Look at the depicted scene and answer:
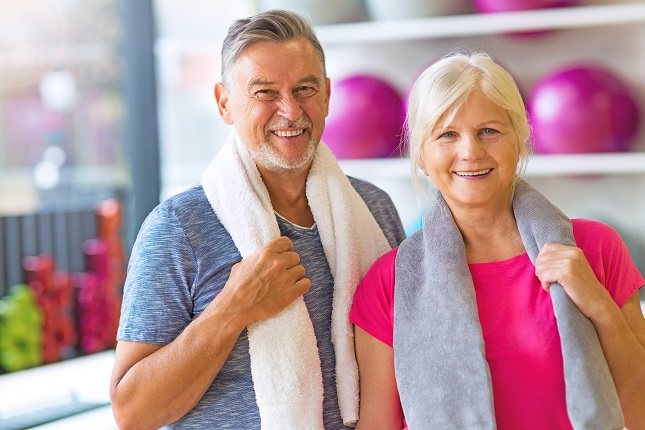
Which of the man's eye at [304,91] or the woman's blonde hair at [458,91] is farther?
the man's eye at [304,91]

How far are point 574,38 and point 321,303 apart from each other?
6.09 ft

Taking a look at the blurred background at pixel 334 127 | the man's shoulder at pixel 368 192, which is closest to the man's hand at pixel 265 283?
the man's shoulder at pixel 368 192

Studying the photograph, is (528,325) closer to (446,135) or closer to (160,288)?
(446,135)

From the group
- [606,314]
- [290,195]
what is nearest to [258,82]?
[290,195]

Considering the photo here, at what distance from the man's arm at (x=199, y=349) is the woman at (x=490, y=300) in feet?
0.55

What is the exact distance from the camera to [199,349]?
1538 millimetres

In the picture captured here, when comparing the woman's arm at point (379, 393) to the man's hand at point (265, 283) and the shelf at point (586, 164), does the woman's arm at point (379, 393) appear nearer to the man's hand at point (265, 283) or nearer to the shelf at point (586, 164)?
the man's hand at point (265, 283)

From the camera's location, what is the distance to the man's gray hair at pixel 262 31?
1649 millimetres

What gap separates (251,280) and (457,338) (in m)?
0.35

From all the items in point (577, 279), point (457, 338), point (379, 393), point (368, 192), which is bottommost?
point (379, 393)

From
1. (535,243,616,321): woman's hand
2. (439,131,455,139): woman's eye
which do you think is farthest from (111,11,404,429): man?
(535,243,616,321): woman's hand

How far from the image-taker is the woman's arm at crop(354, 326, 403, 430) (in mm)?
1623

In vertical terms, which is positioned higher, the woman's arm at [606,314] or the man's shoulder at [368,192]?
the man's shoulder at [368,192]

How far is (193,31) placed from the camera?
3.74m
